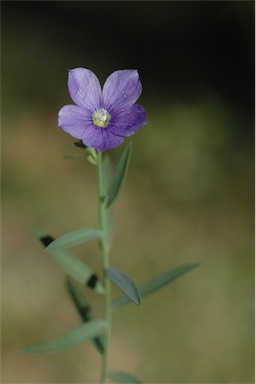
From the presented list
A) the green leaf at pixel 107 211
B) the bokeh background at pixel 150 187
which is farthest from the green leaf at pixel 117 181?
the bokeh background at pixel 150 187

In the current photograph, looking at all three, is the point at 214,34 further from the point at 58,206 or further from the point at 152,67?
the point at 58,206

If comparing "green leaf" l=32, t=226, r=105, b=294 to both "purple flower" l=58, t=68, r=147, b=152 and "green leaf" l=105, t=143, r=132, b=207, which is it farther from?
"purple flower" l=58, t=68, r=147, b=152

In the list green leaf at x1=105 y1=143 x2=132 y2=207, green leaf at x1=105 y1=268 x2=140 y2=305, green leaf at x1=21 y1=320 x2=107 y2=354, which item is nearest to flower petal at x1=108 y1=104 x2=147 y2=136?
green leaf at x1=105 y1=143 x2=132 y2=207

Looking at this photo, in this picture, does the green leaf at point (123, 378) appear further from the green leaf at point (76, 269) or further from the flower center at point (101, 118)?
the flower center at point (101, 118)

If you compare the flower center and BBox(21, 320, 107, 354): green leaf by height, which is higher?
the flower center

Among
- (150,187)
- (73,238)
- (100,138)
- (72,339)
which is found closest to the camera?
(100,138)

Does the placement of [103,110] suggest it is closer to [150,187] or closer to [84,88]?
[84,88]

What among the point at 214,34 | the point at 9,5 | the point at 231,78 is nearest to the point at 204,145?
the point at 231,78

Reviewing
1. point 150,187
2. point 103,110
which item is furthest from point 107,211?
point 150,187
